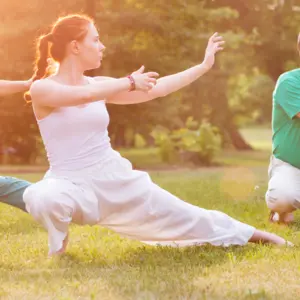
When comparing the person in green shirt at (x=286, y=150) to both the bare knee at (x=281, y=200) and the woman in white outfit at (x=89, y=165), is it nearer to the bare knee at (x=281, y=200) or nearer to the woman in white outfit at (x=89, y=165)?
the bare knee at (x=281, y=200)

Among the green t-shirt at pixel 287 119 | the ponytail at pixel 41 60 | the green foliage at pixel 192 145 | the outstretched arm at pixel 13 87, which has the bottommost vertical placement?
the green foliage at pixel 192 145

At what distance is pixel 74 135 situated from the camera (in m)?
5.42

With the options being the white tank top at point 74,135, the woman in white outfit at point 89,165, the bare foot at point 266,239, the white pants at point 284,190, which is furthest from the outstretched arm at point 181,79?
the white pants at point 284,190

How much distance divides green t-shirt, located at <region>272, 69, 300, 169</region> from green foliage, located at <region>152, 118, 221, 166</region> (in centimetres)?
1190

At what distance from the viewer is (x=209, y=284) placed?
458cm

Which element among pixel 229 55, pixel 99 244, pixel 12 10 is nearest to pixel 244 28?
pixel 229 55

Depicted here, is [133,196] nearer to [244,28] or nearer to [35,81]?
[35,81]

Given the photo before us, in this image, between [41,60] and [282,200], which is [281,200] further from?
[41,60]

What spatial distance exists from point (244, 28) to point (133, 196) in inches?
761

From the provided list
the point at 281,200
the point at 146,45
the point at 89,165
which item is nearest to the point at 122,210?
the point at 89,165

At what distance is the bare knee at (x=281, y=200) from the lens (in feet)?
23.0

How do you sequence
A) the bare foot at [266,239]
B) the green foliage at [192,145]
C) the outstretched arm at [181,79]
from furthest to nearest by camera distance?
the green foliage at [192,145]
the bare foot at [266,239]
the outstretched arm at [181,79]

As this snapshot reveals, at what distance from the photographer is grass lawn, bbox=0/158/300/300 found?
442 cm

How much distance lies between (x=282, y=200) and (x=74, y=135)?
7.78 feet
